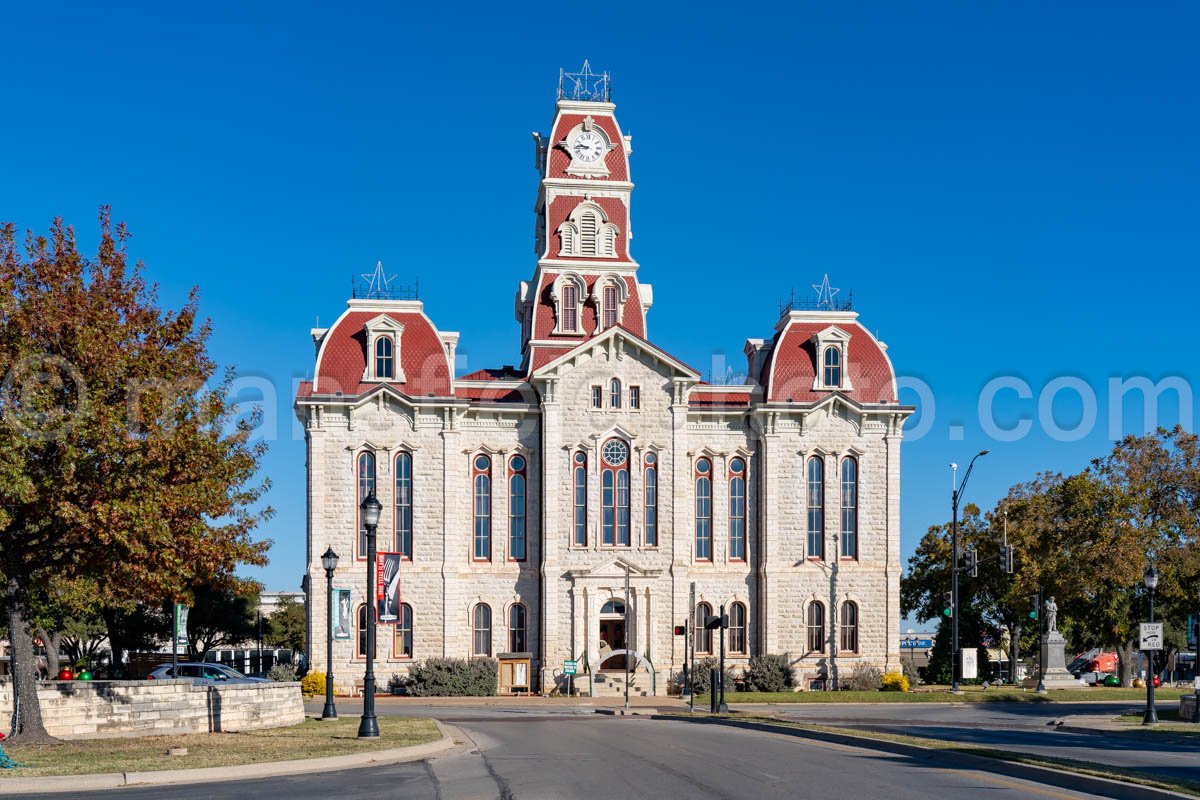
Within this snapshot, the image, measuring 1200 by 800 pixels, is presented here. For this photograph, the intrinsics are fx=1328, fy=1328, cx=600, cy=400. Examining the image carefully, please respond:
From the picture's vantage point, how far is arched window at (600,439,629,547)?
5806 centimetres

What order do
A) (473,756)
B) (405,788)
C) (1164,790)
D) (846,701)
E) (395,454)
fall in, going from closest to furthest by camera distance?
(1164,790), (405,788), (473,756), (846,701), (395,454)

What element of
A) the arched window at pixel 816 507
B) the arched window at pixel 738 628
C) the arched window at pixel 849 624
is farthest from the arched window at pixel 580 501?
the arched window at pixel 849 624

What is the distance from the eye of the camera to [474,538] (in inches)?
2280

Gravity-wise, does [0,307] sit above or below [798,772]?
above

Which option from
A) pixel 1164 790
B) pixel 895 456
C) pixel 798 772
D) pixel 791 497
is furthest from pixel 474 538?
pixel 1164 790

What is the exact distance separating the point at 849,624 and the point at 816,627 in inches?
59.9

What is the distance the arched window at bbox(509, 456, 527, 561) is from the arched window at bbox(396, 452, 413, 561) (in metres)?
4.36

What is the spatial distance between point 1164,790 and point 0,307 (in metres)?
21.1

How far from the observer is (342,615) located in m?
54.8

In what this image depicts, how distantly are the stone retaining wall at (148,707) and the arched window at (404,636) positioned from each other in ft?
83.6

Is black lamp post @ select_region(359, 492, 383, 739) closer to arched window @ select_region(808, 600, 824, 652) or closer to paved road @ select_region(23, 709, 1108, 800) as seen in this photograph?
paved road @ select_region(23, 709, 1108, 800)

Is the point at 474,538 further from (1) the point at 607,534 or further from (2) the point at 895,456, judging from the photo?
(2) the point at 895,456

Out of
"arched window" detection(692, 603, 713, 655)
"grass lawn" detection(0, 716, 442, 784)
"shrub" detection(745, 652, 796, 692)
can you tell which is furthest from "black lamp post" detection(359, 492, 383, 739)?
"arched window" detection(692, 603, 713, 655)

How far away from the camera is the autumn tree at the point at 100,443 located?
79.8 ft
